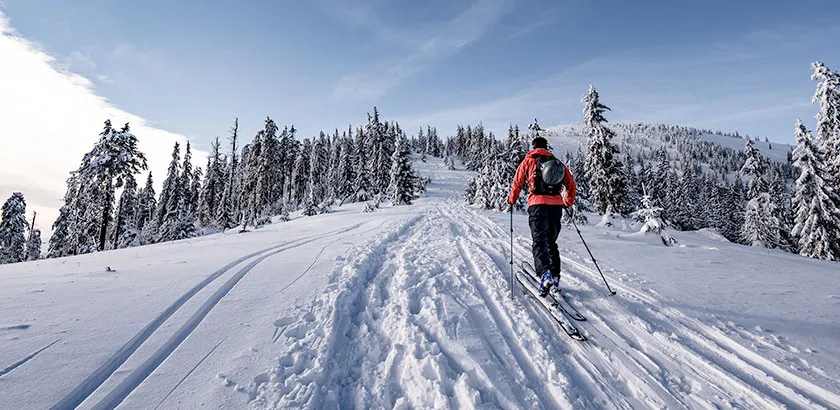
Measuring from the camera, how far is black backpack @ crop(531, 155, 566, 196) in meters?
5.17

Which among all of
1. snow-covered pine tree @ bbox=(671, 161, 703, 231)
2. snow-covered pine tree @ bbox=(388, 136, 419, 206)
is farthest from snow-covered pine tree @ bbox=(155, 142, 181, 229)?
snow-covered pine tree @ bbox=(671, 161, 703, 231)

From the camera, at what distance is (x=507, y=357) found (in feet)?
10.9

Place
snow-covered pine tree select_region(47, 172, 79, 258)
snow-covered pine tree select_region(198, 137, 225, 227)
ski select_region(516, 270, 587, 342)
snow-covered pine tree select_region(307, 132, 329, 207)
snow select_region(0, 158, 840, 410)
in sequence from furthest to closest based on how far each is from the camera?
1. snow-covered pine tree select_region(307, 132, 329, 207)
2. snow-covered pine tree select_region(198, 137, 225, 227)
3. snow-covered pine tree select_region(47, 172, 79, 258)
4. ski select_region(516, 270, 587, 342)
5. snow select_region(0, 158, 840, 410)

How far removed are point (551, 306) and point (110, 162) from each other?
3192cm

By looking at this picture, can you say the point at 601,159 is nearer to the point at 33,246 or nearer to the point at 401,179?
the point at 401,179

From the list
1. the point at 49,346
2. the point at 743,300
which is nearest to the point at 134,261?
the point at 49,346

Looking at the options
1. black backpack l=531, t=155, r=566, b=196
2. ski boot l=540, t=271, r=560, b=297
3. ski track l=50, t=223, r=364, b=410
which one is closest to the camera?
ski track l=50, t=223, r=364, b=410

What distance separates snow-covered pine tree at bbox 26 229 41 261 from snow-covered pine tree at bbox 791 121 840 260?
74.7m

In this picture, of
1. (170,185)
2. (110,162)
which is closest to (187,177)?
(170,185)

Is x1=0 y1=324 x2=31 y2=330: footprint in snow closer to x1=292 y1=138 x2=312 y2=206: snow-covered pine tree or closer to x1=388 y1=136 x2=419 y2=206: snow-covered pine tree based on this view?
x1=388 y1=136 x2=419 y2=206: snow-covered pine tree

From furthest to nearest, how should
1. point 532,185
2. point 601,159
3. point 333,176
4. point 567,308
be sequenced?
point 333,176 → point 601,159 → point 532,185 → point 567,308

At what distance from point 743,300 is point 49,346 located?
27.3 feet

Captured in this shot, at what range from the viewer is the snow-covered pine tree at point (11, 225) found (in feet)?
97.4

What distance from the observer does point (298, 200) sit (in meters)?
65.7
